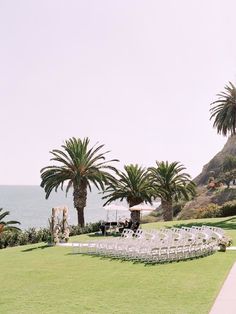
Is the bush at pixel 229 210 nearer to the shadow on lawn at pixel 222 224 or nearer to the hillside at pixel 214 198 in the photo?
the shadow on lawn at pixel 222 224

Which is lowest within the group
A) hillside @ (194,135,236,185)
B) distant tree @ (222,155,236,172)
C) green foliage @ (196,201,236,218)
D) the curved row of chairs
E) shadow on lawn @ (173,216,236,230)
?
the curved row of chairs

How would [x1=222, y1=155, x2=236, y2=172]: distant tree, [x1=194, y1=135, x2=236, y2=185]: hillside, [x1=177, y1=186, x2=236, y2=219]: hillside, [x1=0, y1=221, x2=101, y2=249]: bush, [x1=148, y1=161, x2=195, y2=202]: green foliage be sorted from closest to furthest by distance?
[x1=0, y1=221, x2=101, y2=249]: bush → [x1=148, y1=161, x2=195, y2=202]: green foliage → [x1=177, y1=186, x2=236, y2=219]: hillside → [x1=222, y1=155, x2=236, y2=172]: distant tree → [x1=194, y1=135, x2=236, y2=185]: hillside

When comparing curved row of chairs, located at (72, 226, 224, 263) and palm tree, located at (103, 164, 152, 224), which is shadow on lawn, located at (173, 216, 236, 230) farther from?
curved row of chairs, located at (72, 226, 224, 263)

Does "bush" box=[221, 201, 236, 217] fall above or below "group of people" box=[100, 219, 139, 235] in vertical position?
above

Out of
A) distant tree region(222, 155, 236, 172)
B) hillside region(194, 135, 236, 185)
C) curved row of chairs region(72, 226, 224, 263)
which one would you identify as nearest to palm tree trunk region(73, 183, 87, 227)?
curved row of chairs region(72, 226, 224, 263)

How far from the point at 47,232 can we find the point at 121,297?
2164 cm

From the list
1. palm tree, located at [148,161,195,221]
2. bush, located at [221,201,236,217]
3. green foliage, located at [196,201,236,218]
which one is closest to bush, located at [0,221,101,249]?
palm tree, located at [148,161,195,221]

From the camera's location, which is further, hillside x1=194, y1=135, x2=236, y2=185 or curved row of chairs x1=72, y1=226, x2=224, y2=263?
hillside x1=194, y1=135, x2=236, y2=185

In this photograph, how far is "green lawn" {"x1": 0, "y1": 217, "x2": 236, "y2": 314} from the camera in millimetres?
11852

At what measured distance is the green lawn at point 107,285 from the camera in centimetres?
1185

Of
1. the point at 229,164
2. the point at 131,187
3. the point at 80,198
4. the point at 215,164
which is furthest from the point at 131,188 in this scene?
the point at 215,164

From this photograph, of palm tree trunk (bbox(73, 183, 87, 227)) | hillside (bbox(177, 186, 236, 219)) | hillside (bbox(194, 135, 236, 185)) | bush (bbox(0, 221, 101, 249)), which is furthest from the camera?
hillside (bbox(194, 135, 236, 185))

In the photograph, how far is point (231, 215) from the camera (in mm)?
47688

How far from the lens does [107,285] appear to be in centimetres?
1477
